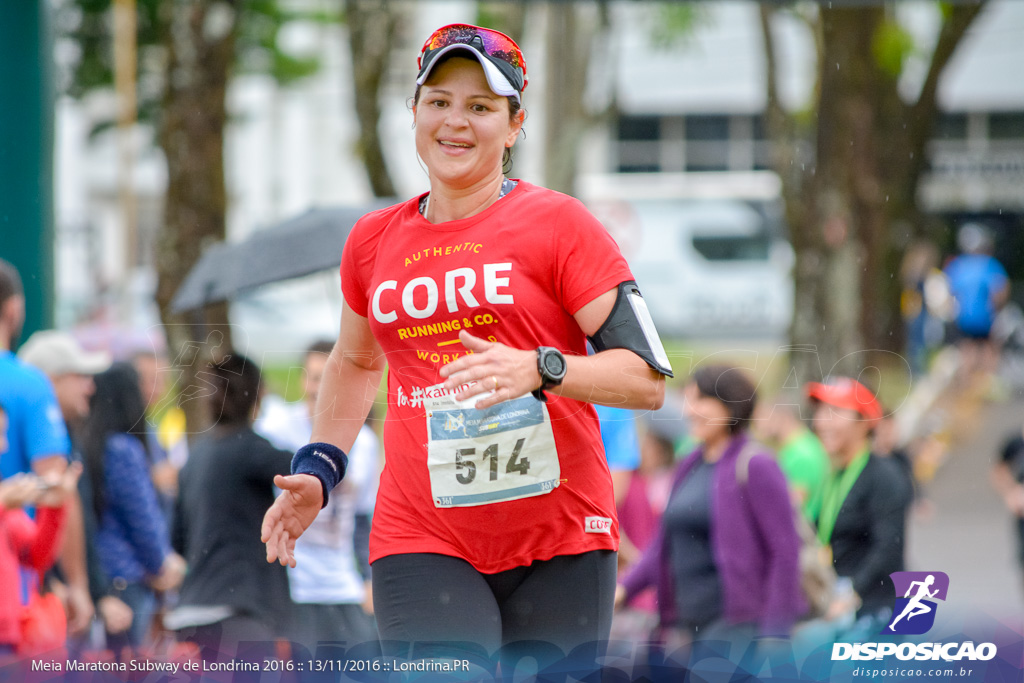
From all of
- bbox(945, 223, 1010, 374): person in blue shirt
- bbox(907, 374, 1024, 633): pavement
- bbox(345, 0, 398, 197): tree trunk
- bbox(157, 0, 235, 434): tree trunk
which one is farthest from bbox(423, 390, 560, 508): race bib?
bbox(945, 223, 1010, 374): person in blue shirt

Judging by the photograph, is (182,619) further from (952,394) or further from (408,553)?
(952,394)

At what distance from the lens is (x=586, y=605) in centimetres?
278

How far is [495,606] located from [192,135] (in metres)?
6.16

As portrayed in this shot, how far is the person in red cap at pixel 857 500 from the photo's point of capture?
4508 mm

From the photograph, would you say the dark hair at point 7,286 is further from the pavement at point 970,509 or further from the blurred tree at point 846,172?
the blurred tree at point 846,172

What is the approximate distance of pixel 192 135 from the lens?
323 inches

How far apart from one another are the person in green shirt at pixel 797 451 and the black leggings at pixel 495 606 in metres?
3.12

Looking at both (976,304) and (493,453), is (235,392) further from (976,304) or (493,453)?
(976,304)

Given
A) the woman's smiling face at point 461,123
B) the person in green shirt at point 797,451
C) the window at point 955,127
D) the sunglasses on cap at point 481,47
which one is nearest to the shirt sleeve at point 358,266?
the woman's smiling face at point 461,123

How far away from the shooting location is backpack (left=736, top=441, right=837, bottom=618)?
479 centimetres

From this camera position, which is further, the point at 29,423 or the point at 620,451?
the point at 620,451

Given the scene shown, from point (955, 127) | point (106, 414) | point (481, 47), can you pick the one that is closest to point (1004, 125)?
point (955, 127)

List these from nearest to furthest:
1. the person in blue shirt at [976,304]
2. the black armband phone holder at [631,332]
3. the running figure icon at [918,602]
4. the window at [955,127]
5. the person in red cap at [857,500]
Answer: the black armband phone holder at [631,332]
the running figure icon at [918,602]
the person in red cap at [857,500]
the person in blue shirt at [976,304]
the window at [955,127]

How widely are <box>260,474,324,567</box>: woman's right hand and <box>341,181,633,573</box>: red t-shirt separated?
16cm
